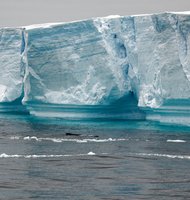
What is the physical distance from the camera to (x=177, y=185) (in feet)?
57.7

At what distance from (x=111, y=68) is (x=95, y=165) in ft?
53.8

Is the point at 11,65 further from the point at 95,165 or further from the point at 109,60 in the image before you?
the point at 95,165

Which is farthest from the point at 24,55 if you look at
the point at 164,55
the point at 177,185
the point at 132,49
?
the point at 177,185

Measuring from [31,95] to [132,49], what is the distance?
8107 millimetres

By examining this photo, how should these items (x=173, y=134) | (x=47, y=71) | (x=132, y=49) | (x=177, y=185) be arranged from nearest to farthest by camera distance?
(x=177, y=185)
(x=173, y=134)
(x=132, y=49)
(x=47, y=71)

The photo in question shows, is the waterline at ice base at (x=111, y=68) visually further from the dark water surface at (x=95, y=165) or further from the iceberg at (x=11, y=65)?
the dark water surface at (x=95, y=165)

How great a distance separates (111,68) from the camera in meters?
37.3

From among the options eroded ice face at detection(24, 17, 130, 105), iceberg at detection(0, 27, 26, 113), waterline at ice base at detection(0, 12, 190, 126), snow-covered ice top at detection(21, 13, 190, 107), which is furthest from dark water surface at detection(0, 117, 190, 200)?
iceberg at detection(0, 27, 26, 113)

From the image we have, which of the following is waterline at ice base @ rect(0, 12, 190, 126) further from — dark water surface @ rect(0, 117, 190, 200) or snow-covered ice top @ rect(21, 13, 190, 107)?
dark water surface @ rect(0, 117, 190, 200)

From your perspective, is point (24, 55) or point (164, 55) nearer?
point (164, 55)

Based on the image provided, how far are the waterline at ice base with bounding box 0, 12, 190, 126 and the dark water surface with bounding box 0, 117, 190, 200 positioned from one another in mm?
2431

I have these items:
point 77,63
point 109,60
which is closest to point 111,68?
point 109,60

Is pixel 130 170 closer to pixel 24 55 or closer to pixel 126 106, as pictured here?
pixel 126 106

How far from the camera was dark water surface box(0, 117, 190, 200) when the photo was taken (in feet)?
54.7
